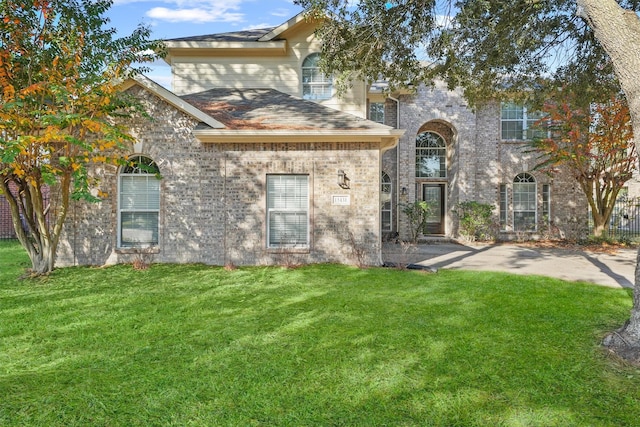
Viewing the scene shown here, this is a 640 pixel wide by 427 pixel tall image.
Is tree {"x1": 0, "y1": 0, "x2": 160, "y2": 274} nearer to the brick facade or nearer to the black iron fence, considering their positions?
the brick facade

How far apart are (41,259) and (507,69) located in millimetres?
11616

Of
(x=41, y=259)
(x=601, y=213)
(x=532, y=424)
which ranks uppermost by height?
(x=601, y=213)

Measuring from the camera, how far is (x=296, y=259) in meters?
9.15

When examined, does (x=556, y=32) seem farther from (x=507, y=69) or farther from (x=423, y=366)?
(x=423, y=366)

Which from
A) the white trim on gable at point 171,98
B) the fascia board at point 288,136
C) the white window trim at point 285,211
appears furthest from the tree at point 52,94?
the white window trim at point 285,211

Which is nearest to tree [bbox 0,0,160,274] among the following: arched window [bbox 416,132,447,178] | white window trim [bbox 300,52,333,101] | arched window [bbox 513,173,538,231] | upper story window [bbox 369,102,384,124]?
white window trim [bbox 300,52,333,101]

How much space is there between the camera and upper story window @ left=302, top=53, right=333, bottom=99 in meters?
11.5

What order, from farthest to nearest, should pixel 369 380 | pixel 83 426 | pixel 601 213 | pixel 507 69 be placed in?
pixel 601 213 < pixel 507 69 < pixel 369 380 < pixel 83 426

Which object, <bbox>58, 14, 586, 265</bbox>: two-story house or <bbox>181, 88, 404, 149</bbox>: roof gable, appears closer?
<bbox>181, 88, 404, 149</bbox>: roof gable

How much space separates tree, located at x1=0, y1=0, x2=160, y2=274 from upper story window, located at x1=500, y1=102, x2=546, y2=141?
47.3 ft

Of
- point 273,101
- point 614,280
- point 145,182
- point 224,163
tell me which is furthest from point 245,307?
point 614,280

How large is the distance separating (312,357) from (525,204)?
15605 mm

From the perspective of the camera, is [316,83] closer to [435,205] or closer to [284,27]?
[284,27]

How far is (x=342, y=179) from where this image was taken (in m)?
8.95
